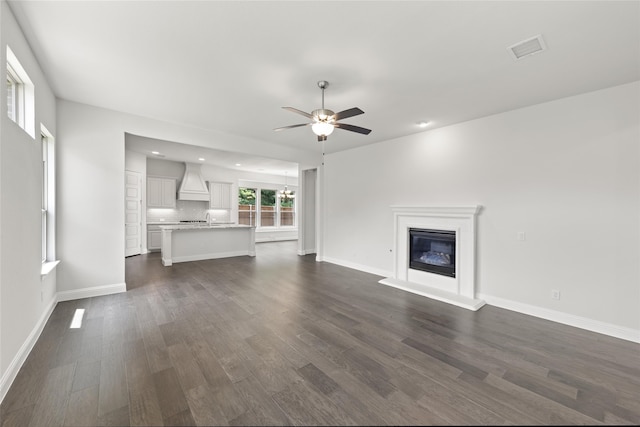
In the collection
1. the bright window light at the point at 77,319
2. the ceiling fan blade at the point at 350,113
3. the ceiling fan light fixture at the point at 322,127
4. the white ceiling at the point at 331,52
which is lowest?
the bright window light at the point at 77,319

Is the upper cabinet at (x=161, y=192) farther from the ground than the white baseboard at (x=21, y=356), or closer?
farther from the ground

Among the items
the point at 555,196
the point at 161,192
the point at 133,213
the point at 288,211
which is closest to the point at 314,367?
the point at 555,196

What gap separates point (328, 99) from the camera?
11.1 ft

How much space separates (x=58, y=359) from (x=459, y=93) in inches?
198

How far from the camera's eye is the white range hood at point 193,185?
26.8 feet

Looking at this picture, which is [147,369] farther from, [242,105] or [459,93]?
[459,93]

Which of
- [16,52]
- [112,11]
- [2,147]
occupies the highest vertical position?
[112,11]

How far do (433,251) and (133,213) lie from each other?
25.7 ft

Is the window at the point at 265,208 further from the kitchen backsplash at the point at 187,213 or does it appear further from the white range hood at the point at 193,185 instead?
the white range hood at the point at 193,185

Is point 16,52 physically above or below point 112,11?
below

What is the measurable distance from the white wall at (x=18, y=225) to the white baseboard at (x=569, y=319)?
17.2 feet

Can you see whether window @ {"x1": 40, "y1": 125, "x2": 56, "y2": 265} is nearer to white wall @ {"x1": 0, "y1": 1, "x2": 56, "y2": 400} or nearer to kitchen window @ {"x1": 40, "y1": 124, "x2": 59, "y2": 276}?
kitchen window @ {"x1": 40, "y1": 124, "x2": 59, "y2": 276}

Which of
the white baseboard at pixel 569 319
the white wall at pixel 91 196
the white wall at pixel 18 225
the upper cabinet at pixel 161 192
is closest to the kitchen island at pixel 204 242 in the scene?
the upper cabinet at pixel 161 192

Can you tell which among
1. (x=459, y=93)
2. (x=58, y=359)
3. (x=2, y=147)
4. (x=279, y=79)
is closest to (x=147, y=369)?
(x=58, y=359)
